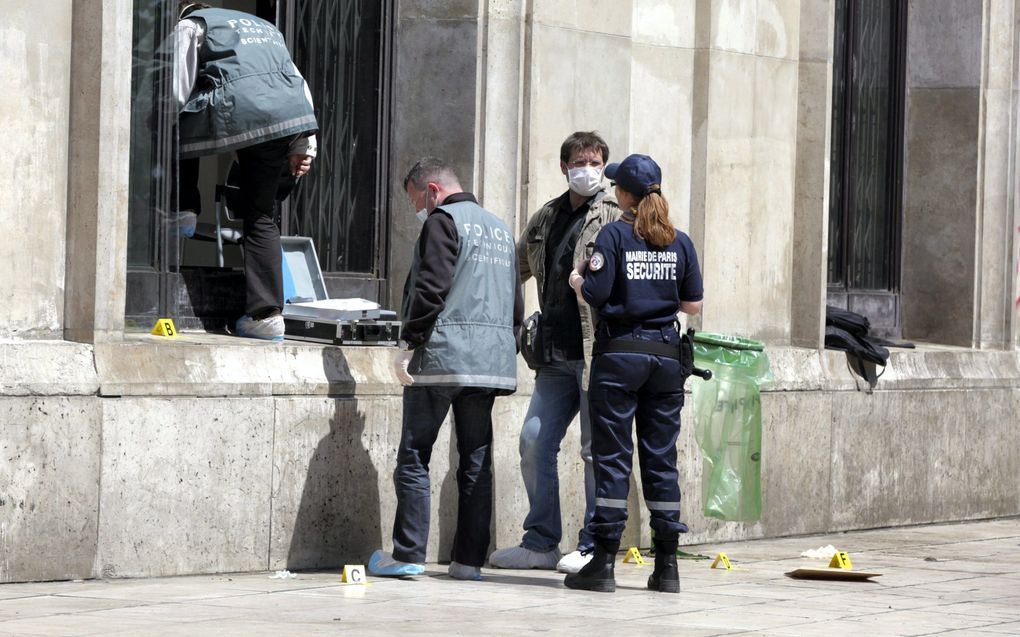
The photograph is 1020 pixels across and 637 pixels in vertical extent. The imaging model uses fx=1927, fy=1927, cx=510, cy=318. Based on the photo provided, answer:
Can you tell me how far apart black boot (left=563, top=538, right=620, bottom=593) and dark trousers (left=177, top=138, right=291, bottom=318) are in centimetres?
204

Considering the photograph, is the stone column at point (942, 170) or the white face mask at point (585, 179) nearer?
the white face mask at point (585, 179)

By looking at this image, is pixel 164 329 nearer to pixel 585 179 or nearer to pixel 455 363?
pixel 455 363

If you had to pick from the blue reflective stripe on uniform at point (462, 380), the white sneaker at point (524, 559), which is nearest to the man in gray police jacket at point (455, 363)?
the blue reflective stripe on uniform at point (462, 380)

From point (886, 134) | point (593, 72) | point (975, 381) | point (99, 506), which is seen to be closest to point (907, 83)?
point (886, 134)

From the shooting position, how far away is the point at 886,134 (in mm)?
13086

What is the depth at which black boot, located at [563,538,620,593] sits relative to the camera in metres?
7.91

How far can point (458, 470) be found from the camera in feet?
27.1

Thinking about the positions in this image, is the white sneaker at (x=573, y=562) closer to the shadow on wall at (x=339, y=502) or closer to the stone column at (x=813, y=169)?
the shadow on wall at (x=339, y=502)

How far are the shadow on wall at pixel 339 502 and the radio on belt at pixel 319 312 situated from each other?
54 centimetres

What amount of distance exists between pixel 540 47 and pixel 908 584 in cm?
318

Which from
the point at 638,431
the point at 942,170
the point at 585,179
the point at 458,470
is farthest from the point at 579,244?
the point at 942,170

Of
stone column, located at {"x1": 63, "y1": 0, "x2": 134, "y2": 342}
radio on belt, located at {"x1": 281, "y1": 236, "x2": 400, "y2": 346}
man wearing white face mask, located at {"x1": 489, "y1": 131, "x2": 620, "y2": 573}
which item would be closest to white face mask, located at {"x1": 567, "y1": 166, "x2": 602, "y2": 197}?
man wearing white face mask, located at {"x1": 489, "y1": 131, "x2": 620, "y2": 573}

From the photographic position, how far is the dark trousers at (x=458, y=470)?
816cm

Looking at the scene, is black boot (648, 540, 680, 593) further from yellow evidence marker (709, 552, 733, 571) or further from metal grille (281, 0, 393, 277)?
metal grille (281, 0, 393, 277)
